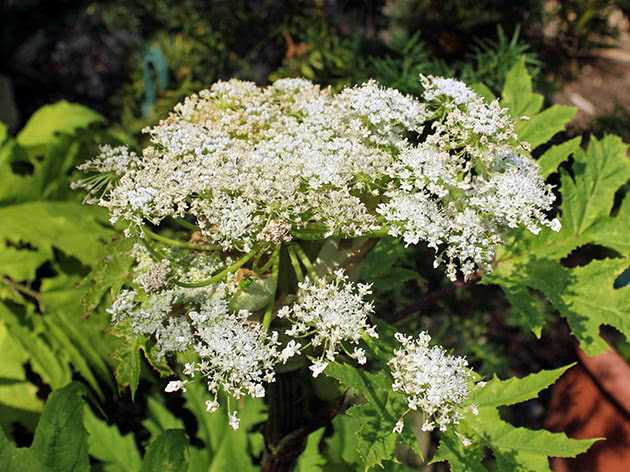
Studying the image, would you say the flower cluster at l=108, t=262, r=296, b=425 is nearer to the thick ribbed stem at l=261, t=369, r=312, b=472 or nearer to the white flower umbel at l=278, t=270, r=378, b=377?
the white flower umbel at l=278, t=270, r=378, b=377

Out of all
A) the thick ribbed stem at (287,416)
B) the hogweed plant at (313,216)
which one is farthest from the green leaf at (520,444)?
the thick ribbed stem at (287,416)

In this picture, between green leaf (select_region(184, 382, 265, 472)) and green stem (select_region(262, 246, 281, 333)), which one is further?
green leaf (select_region(184, 382, 265, 472))

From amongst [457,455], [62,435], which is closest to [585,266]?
[457,455]

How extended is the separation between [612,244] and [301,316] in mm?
928

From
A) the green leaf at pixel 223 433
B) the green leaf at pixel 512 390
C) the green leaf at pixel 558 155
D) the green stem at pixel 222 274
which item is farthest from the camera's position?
the green leaf at pixel 223 433

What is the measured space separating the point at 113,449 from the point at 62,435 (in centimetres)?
54

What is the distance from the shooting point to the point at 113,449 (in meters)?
1.80

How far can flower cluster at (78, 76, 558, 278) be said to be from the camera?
100cm

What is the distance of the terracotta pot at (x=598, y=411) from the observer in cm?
205

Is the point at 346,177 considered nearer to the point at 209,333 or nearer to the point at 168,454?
the point at 209,333

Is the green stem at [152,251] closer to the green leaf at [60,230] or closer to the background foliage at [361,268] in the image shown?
the background foliage at [361,268]

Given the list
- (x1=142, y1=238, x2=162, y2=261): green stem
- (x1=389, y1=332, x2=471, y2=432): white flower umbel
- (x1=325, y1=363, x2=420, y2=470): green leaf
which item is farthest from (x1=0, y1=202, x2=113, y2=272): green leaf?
(x1=389, y1=332, x2=471, y2=432): white flower umbel

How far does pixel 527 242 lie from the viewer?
5.13ft

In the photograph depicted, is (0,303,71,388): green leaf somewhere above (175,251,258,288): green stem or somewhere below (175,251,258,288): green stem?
above
